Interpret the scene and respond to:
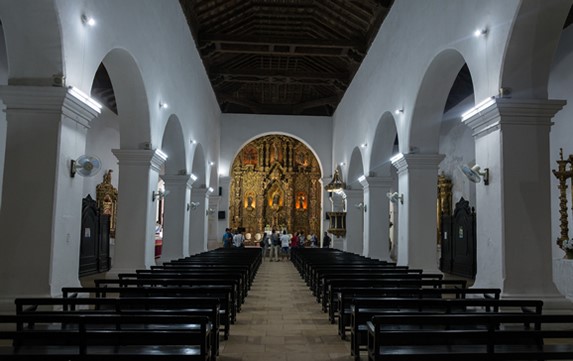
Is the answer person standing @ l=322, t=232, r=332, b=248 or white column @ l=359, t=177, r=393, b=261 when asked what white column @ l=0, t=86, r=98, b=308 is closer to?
white column @ l=359, t=177, r=393, b=261

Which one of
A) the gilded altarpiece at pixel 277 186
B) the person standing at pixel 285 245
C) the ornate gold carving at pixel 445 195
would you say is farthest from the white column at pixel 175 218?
the gilded altarpiece at pixel 277 186

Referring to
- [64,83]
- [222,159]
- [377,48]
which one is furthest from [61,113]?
[222,159]

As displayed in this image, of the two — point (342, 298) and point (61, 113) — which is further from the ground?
point (61, 113)

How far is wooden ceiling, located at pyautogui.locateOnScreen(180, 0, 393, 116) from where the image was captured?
17.4m

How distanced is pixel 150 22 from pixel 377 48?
7.94m

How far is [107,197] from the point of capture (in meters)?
19.8

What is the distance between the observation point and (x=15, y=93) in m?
6.83

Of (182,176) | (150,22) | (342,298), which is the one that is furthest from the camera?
(182,176)

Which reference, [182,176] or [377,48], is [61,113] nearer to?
[182,176]

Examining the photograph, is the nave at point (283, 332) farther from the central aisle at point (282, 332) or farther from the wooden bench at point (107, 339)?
the wooden bench at point (107, 339)

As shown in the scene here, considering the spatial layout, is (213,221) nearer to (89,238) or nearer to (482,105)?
(89,238)

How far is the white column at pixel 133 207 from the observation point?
11.3m

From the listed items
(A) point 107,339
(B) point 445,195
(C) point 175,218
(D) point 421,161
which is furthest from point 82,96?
(B) point 445,195

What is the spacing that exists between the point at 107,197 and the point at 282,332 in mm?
14466
